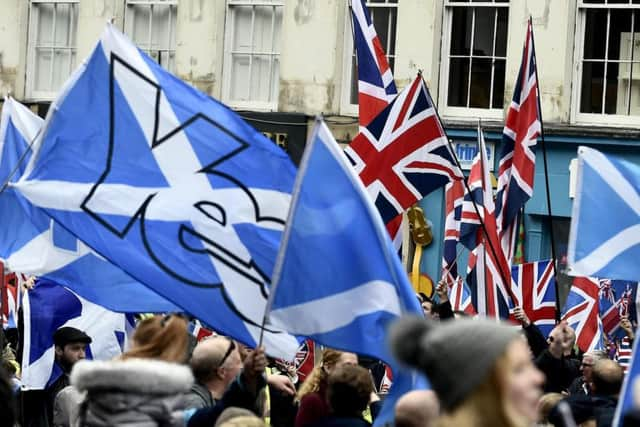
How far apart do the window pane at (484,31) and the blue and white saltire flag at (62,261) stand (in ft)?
37.9

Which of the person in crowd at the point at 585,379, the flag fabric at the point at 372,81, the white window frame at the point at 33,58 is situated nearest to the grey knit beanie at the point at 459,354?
the person in crowd at the point at 585,379

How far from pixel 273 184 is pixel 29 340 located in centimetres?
411

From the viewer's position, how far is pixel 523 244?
21.3 meters

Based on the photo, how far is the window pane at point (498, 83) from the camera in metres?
21.9

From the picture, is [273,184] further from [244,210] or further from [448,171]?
[448,171]

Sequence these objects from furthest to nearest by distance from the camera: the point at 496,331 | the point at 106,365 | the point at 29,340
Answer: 1. the point at 29,340
2. the point at 106,365
3. the point at 496,331

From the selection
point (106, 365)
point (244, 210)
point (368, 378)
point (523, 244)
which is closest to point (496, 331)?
point (106, 365)

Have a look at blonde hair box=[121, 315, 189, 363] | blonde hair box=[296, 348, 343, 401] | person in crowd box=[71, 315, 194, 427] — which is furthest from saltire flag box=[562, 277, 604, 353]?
person in crowd box=[71, 315, 194, 427]

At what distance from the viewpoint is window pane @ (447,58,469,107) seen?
72.9 ft

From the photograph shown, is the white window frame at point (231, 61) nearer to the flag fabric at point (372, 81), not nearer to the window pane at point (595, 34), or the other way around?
the window pane at point (595, 34)

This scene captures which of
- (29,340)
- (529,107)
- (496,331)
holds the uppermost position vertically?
(529,107)

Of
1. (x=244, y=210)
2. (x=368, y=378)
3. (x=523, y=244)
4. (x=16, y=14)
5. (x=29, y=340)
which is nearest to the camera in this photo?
(x=368, y=378)

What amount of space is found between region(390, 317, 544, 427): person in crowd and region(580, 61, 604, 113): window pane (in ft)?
56.8

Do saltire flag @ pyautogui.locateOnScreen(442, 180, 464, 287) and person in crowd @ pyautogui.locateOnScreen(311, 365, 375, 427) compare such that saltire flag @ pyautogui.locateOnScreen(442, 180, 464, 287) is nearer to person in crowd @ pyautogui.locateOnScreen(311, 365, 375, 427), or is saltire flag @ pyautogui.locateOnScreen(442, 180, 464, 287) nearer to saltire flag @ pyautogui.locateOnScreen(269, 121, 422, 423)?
saltire flag @ pyautogui.locateOnScreen(269, 121, 422, 423)
